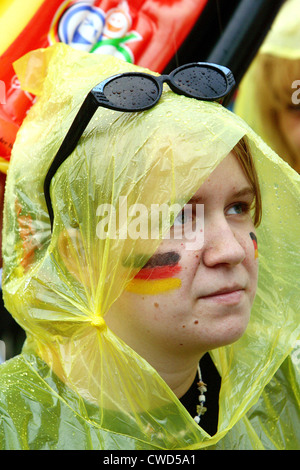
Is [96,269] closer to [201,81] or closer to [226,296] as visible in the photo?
[226,296]

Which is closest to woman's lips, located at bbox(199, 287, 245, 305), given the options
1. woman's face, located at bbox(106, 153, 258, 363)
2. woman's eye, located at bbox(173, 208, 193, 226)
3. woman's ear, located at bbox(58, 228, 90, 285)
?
woman's face, located at bbox(106, 153, 258, 363)

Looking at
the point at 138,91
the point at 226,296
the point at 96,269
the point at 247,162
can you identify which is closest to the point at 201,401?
the point at 226,296

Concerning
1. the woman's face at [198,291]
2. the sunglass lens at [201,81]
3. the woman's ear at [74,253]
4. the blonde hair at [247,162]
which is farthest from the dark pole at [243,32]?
the woman's ear at [74,253]

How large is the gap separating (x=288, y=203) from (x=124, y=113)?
→ 49 cm

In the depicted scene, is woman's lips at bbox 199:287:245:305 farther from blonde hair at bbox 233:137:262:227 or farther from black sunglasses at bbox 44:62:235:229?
black sunglasses at bbox 44:62:235:229

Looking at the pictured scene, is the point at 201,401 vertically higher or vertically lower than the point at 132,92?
lower

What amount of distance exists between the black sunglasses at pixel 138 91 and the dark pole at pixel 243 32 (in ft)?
2.53

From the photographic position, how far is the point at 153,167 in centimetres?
124

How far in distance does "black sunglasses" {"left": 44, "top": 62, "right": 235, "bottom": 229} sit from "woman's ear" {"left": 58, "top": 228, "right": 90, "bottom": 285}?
0.09 meters

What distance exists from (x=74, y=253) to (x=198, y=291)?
0.95ft

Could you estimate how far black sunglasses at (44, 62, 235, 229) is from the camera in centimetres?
127

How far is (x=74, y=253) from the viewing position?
1.31 metres

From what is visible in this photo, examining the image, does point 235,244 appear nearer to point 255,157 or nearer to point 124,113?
point 255,157

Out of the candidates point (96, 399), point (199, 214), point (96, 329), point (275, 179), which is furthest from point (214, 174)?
point (96, 399)
